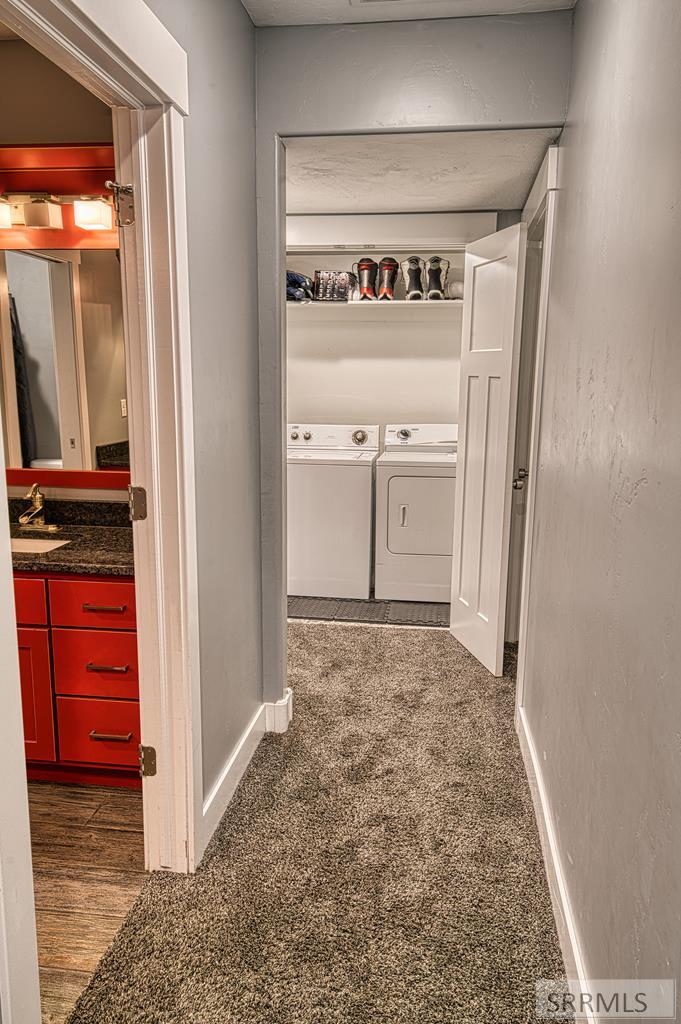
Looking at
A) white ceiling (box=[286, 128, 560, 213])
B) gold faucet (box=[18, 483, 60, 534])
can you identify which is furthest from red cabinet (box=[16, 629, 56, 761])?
white ceiling (box=[286, 128, 560, 213])

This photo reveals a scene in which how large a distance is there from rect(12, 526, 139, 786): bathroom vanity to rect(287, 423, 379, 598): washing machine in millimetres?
1926

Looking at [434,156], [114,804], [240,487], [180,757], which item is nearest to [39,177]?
[240,487]

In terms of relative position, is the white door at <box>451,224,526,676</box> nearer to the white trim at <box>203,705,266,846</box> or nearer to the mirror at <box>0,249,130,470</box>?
the white trim at <box>203,705,266,846</box>

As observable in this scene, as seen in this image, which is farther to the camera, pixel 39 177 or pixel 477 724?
pixel 477 724

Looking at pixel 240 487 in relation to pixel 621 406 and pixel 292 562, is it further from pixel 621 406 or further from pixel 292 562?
pixel 292 562

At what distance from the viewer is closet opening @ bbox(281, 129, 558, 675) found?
9.95ft

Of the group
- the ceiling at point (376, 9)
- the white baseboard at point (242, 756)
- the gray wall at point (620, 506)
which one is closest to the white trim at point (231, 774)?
the white baseboard at point (242, 756)

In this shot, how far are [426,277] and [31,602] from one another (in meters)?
3.11

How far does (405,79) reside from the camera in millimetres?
2324

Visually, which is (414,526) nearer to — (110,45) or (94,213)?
(94,213)

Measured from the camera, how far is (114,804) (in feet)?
7.69

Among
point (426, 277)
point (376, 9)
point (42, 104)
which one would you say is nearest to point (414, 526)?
Result: point (426, 277)

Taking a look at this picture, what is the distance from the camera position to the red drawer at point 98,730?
2.31 meters

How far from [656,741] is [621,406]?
638mm
